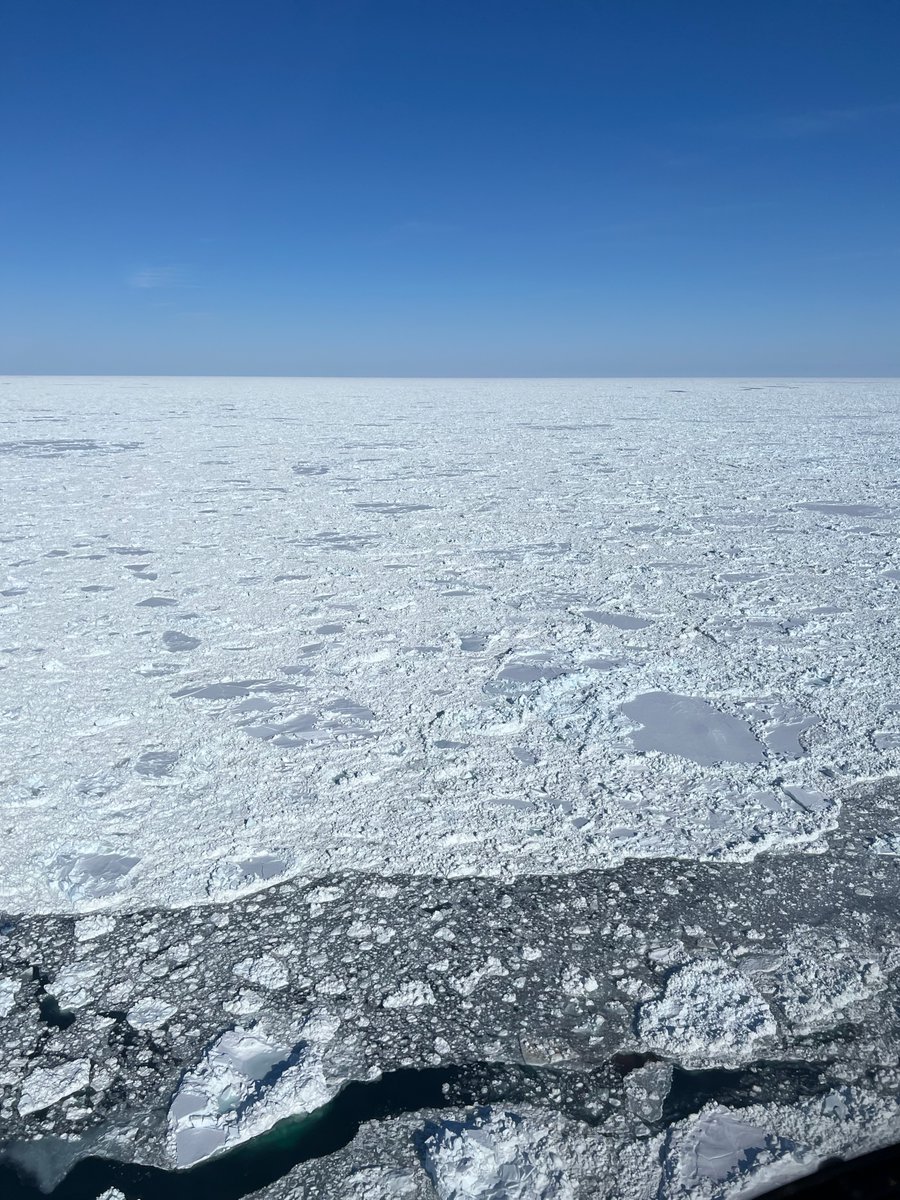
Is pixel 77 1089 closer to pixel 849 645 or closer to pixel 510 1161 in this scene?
pixel 510 1161

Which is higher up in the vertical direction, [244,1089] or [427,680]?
[427,680]

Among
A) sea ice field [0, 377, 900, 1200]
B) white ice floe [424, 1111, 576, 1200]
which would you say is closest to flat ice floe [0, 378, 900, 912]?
sea ice field [0, 377, 900, 1200]

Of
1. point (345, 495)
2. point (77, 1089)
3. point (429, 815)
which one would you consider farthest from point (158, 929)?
point (345, 495)

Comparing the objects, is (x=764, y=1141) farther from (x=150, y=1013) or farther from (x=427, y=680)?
(x=427, y=680)

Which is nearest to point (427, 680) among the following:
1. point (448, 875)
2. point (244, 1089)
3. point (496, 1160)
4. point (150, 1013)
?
point (448, 875)

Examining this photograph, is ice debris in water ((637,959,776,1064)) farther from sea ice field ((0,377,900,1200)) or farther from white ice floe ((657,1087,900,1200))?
white ice floe ((657,1087,900,1200))

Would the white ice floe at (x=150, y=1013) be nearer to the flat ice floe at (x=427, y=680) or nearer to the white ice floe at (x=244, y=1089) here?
the white ice floe at (x=244, y=1089)
